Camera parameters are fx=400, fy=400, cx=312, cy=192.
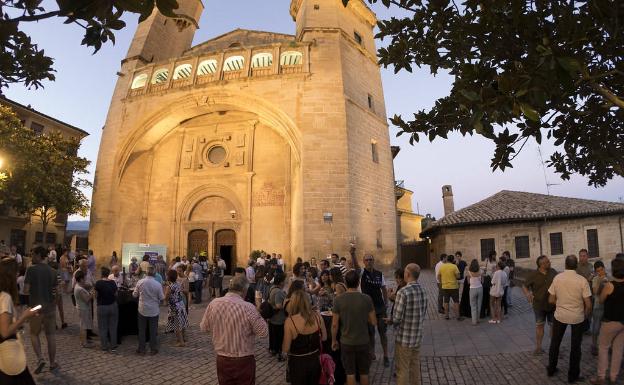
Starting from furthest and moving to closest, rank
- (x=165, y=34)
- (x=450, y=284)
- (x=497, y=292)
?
(x=165, y=34)
(x=450, y=284)
(x=497, y=292)

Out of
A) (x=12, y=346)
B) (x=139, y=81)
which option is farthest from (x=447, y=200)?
(x=12, y=346)

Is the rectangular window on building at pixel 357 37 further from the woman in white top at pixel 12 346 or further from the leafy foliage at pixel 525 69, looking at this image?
the woman in white top at pixel 12 346

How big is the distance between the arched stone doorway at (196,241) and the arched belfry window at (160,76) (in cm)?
887

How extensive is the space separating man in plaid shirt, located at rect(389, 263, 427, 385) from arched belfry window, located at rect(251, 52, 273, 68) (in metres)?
19.0

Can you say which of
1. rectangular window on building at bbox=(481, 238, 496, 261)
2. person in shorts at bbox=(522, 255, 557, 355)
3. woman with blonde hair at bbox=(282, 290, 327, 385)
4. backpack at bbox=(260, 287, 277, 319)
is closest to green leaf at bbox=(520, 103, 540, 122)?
woman with blonde hair at bbox=(282, 290, 327, 385)

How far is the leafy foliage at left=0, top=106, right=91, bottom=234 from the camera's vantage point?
18.3 meters

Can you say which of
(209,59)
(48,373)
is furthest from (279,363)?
(209,59)

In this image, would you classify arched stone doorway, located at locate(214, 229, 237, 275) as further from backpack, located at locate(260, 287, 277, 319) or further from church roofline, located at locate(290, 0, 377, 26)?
backpack, located at locate(260, 287, 277, 319)

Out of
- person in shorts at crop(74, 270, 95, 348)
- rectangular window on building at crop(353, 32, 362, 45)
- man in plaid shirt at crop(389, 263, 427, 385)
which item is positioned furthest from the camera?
rectangular window on building at crop(353, 32, 362, 45)

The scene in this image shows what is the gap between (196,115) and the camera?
923 inches

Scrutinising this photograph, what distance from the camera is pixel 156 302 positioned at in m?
7.44

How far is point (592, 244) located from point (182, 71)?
80.5ft

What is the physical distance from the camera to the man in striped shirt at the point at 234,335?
3.75m

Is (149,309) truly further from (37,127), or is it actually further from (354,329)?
(37,127)
